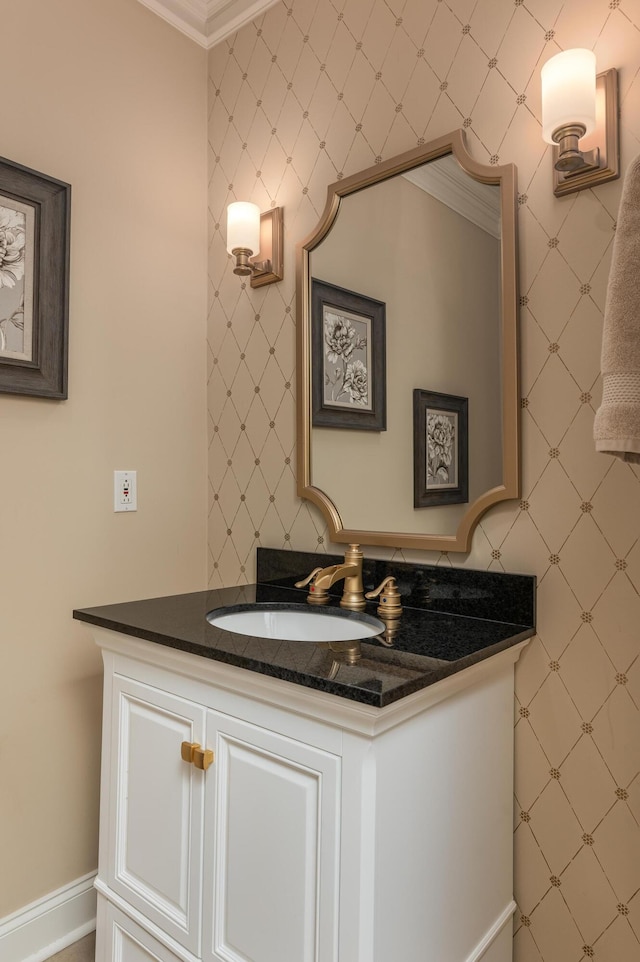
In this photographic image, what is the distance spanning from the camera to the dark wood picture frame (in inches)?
61.5

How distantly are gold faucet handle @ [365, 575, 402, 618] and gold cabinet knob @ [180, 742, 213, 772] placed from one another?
18.3 inches

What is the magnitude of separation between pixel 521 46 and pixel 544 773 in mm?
1557

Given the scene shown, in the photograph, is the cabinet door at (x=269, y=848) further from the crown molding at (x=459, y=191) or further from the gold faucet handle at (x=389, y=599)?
the crown molding at (x=459, y=191)

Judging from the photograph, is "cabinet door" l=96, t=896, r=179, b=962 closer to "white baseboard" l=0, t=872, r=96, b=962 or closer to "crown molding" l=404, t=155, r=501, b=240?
"white baseboard" l=0, t=872, r=96, b=962

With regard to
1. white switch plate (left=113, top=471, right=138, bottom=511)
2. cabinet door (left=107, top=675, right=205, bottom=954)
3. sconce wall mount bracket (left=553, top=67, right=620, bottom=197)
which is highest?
sconce wall mount bracket (left=553, top=67, right=620, bottom=197)

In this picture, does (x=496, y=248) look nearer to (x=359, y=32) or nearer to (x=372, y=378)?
(x=372, y=378)

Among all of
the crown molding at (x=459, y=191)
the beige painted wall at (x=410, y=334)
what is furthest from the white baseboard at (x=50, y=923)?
the crown molding at (x=459, y=191)

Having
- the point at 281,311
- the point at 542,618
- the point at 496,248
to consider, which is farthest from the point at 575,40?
the point at 542,618

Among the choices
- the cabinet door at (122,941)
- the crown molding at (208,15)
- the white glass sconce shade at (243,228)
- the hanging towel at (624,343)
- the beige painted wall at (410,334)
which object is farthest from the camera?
the crown molding at (208,15)

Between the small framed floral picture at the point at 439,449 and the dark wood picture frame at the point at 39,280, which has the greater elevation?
the dark wood picture frame at the point at 39,280

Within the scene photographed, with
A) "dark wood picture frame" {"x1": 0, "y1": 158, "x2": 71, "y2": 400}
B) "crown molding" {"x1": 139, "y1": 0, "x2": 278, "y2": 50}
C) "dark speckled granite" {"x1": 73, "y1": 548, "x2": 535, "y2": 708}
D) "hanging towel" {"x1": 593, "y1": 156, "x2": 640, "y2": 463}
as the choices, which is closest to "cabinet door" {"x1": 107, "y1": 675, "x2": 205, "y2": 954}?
"dark speckled granite" {"x1": 73, "y1": 548, "x2": 535, "y2": 708}

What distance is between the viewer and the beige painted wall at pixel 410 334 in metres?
1.41

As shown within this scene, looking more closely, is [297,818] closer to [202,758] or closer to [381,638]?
[202,758]

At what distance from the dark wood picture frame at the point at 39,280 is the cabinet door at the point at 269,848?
97cm
